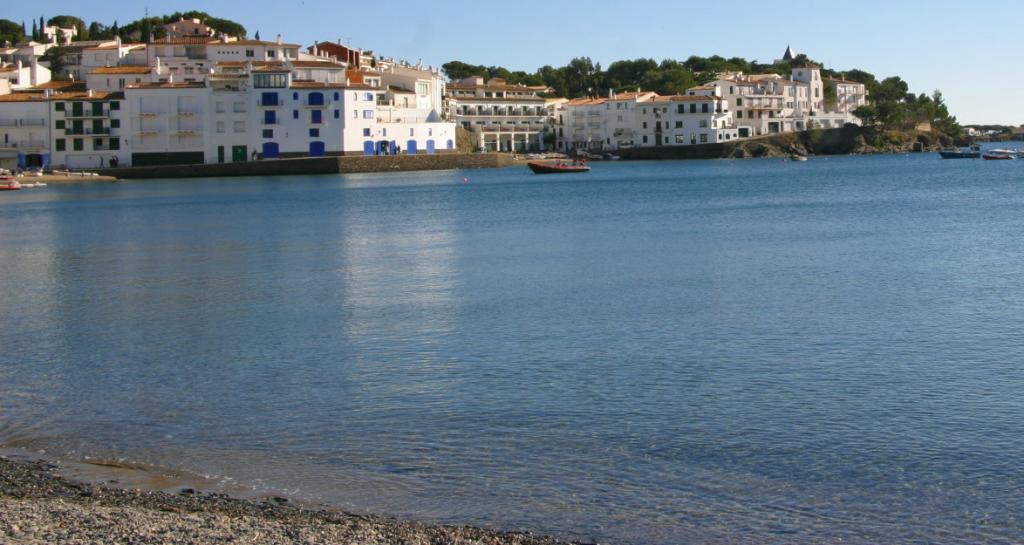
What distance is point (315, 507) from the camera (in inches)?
394

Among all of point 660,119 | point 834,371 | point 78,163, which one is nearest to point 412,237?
point 834,371

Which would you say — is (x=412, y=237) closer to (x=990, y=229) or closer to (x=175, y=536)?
(x=990, y=229)

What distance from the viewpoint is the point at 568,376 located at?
49.7 feet

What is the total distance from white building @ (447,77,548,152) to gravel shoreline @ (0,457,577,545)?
368 ft

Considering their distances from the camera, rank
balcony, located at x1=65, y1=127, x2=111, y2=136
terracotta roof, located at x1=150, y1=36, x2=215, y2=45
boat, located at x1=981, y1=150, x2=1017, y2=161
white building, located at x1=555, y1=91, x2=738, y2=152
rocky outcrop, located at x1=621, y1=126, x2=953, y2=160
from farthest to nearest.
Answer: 1. rocky outcrop, located at x1=621, y1=126, x2=953, y2=160
2. white building, located at x1=555, y1=91, x2=738, y2=152
3. boat, located at x1=981, y1=150, x2=1017, y2=161
4. terracotta roof, located at x1=150, y1=36, x2=215, y2=45
5. balcony, located at x1=65, y1=127, x2=111, y2=136

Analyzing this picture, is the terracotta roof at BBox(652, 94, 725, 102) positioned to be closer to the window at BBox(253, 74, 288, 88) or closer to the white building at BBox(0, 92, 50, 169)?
the window at BBox(253, 74, 288, 88)

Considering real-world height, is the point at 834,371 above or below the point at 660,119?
below

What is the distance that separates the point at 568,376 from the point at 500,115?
114943 millimetres

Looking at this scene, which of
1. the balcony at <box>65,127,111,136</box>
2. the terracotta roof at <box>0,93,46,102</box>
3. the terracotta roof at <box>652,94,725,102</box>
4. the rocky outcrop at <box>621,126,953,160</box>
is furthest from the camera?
the rocky outcrop at <box>621,126,953,160</box>

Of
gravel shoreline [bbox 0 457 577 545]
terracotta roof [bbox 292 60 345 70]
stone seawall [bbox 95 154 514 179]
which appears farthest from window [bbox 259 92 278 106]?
gravel shoreline [bbox 0 457 577 545]

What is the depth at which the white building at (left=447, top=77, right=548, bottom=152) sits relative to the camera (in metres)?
126

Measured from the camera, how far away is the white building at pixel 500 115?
126 m

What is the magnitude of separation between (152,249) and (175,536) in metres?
27.9

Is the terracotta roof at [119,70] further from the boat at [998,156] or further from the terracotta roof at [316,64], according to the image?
the boat at [998,156]
